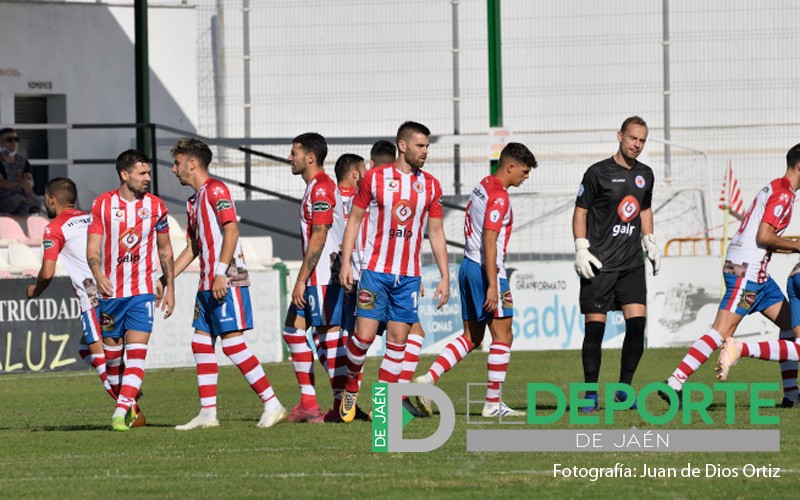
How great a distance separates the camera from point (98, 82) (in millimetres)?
25859

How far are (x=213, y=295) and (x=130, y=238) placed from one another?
0.89 m

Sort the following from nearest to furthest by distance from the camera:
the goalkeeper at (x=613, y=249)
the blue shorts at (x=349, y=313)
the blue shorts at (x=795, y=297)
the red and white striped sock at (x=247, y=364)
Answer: the red and white striped sock at (x=247, y=364), the blue shorts at (x=349, y=313), the goalkeeper at (x=613, y=249), the blue shorts at (x=795, y=297)

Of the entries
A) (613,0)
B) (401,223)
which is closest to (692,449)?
(401,223)

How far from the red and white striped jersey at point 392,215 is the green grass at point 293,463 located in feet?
3.50

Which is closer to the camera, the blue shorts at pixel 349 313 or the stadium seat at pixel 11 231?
the blue shorts at pixel 349 313

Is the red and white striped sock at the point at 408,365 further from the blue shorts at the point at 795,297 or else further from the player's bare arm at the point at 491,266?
the blue shorts at the point at 795,297

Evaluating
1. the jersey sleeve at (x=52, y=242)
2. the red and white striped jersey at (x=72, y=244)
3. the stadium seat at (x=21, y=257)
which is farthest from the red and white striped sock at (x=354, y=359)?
the stadium seat at (x=21, y=257)

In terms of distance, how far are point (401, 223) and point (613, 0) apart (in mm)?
14484

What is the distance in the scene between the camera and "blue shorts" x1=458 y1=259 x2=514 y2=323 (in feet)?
36.7

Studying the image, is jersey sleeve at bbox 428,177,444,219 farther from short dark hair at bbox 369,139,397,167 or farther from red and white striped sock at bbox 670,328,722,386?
red and white striped sock at bbox 670,328,722,386

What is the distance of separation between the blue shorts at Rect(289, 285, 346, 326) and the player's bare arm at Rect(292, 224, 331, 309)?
0.42 m

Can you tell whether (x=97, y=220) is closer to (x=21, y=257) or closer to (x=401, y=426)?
(x=401, y=426)

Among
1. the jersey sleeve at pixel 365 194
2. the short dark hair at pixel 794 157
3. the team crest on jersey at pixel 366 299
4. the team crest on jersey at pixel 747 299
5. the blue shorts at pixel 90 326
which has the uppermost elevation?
the short dark hair at pixel 794 157

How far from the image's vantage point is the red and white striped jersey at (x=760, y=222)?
445 inches
